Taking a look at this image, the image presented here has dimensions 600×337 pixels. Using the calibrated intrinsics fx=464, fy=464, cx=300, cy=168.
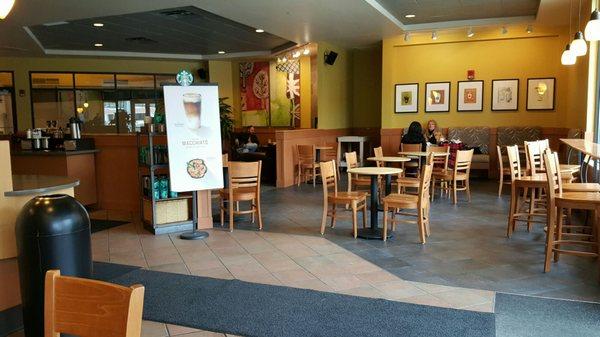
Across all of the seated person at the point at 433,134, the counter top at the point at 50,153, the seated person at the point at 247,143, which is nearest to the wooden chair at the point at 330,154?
the seated person at the point at 247,143

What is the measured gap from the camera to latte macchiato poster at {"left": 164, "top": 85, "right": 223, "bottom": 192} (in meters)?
5.25

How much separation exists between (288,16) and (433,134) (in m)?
4.20

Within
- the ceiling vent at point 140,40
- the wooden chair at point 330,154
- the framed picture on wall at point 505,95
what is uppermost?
the ceiling vent at point 140,40

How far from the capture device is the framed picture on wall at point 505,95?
34.0 ft

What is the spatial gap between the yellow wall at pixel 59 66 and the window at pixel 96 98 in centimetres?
16

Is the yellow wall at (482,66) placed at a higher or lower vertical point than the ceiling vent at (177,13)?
lower

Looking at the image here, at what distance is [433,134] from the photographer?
404 inches

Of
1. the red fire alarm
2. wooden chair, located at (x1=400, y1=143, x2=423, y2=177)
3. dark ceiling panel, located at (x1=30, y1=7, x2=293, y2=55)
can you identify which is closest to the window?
dark ceiling panel, located at (x1=30, y1=7, x2=293, y2=55)

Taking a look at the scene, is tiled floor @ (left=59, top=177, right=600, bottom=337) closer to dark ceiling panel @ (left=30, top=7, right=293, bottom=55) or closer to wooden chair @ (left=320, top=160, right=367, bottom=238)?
wooden chair @ (left=320, top=160, right=367, bottom=238)

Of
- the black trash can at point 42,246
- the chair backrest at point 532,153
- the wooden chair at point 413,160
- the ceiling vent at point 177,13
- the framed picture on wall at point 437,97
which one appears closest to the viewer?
the black trash can at point 42,246

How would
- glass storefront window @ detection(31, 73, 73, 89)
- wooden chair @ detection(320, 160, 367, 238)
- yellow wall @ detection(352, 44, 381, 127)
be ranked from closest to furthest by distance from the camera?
1. wooden chair @ detection(320, 160, 367, 238)
2. glass storefront window @ detection(31, 73, 73, 89)
3. yellow wall @ detection(352, 44, 381, 127)

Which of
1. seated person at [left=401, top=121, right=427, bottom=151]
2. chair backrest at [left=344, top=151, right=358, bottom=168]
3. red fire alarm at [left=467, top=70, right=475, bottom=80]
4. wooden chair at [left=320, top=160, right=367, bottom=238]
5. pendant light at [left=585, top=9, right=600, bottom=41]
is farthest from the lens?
red fire alarm at [left=467, top=70, right=475, bottom=80]

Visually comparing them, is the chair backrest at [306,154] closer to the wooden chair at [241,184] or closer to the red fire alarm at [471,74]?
the wooden chair at [241,184]

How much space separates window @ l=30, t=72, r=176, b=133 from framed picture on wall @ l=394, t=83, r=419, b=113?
608cm
